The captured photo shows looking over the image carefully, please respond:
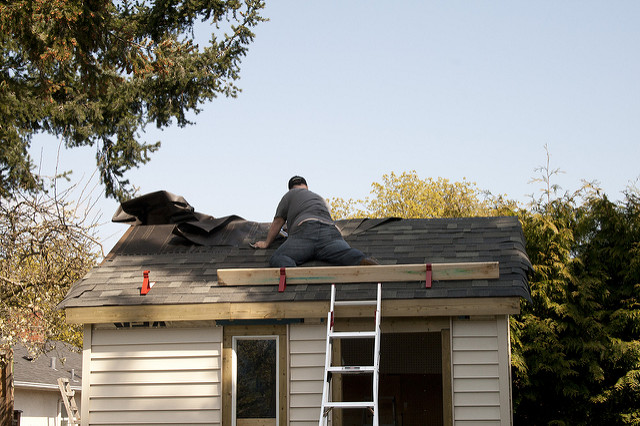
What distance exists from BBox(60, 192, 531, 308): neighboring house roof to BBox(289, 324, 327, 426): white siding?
0.38 m

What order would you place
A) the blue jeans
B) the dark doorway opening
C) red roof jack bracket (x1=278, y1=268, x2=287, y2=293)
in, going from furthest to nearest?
1. the dark doorway opening
2. the blue jeans
3. red roof jack bracket (x1=278, y1=268, x2=287, y2=293)

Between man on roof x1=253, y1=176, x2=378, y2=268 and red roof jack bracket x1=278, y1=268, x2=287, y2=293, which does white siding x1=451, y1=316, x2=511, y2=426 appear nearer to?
man on roof x1=253, y1=176, x2=378, y2=268

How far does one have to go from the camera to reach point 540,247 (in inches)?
429

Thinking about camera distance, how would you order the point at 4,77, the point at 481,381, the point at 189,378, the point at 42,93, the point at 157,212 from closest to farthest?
1. the point at 481,381
2. the point at 189,378
3. the point at 157,212
4. the point at 42,93
5. the point at 4,77

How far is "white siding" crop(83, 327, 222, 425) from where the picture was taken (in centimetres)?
777

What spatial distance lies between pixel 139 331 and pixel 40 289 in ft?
18.5

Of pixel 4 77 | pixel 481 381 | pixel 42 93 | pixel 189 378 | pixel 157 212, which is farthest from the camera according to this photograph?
pixel 4 77

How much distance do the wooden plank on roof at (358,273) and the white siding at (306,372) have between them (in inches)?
20.7

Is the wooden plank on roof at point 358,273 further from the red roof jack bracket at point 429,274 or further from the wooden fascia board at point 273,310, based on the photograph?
the wooden fascia board at point 273,310

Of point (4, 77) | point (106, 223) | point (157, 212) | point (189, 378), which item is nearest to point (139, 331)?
point (189, 378)

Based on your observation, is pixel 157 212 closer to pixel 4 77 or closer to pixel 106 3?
pixel 106 3

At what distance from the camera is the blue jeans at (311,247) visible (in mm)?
8289

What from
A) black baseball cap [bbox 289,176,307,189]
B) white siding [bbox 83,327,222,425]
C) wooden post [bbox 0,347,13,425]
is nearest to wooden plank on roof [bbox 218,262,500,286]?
white siding [bbox 83,327,222,425]

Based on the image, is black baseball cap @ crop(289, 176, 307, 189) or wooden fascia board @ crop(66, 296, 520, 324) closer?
wooden fascia board @ crop(66, 296, 520, 324)
